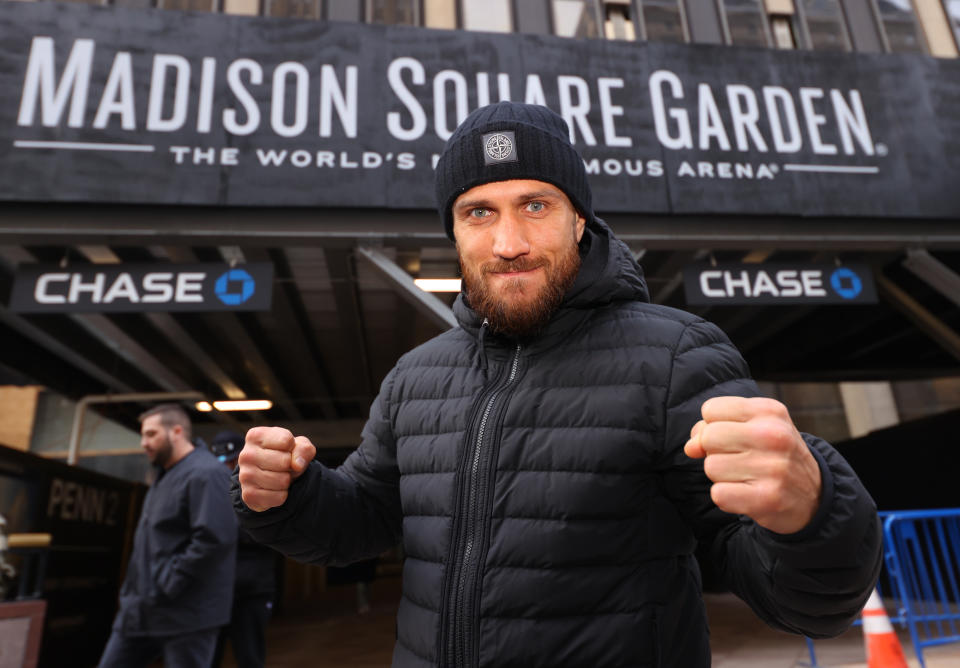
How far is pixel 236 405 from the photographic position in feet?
42.0

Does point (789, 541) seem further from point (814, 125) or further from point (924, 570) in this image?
point (814, 125)

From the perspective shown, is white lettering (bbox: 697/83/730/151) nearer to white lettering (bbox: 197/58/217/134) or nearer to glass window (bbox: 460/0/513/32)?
glass window (bbox: 460/0/513/32)

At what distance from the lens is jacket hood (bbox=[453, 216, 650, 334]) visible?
1416 millimetres

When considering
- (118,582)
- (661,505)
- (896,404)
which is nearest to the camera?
(661,505)

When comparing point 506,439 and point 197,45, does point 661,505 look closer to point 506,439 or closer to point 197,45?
point 506,439

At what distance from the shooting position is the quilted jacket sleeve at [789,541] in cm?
87

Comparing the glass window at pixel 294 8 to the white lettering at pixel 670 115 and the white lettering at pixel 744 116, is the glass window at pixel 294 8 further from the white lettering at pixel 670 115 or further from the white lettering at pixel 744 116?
the white lettering at pixel 744 116

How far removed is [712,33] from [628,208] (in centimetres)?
430

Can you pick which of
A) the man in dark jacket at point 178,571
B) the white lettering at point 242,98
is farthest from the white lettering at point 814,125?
the man in dark jacket at point 178,571

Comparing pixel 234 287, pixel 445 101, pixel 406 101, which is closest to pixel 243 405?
pixel 234 287

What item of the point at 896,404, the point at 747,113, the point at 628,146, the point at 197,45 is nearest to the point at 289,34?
the point at 197,45

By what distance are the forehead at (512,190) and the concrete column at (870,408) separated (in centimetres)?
1726

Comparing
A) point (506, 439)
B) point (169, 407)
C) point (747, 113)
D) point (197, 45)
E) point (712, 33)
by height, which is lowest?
point (506, 439)

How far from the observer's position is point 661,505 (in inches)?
49.3
